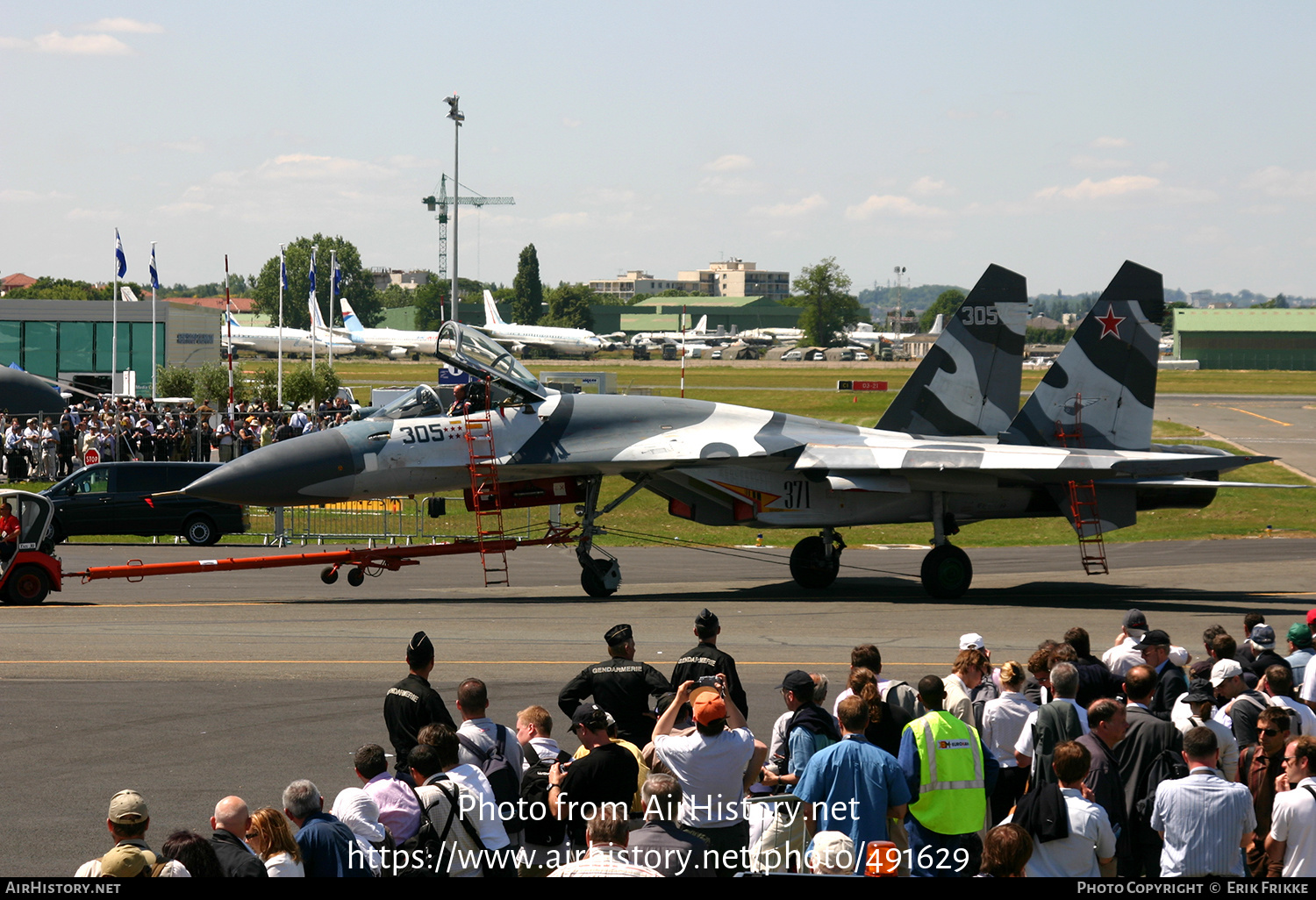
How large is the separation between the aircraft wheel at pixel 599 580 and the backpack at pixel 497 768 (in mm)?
12528

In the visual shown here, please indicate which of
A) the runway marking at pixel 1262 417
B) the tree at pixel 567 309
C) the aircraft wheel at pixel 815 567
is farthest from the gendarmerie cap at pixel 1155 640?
the tree at pixel 567 309

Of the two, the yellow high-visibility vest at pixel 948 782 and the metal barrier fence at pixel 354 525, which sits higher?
the yellow high-visibility vest at pixel 948 782

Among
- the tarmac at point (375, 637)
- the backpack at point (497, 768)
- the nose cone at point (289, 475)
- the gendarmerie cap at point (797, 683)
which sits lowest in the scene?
the tarmac at point (375, 637)

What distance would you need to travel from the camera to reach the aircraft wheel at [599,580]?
1991 centimetres

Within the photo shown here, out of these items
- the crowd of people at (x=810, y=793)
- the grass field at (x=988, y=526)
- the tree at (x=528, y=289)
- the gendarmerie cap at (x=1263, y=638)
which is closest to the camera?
the crowd of people at (x=810, y=793)

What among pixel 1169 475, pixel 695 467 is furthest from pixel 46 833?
pixel 1169 475

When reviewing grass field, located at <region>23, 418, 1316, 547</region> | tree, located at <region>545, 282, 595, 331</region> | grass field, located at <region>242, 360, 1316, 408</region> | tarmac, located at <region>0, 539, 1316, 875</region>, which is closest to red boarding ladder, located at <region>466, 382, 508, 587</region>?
tarmac, located at <region>0, 539, 1316, 875</region>

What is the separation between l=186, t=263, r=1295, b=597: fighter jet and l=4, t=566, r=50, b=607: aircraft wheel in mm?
3321

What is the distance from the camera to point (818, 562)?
68.9ft

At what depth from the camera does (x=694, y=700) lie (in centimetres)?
697

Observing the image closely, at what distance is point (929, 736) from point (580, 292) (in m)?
186

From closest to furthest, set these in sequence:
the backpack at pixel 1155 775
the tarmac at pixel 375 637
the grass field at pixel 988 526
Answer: the backpack at pixel 1155 775 < the tarmac at pixel 375 637 < the grass field at pixel 988 526

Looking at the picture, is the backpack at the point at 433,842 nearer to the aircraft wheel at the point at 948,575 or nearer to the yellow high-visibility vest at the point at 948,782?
the yellow high-visibility vest at the point at 948,782

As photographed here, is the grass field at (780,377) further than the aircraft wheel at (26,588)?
Yes
